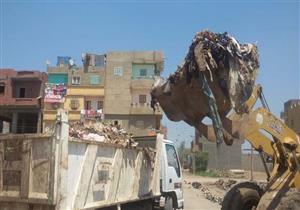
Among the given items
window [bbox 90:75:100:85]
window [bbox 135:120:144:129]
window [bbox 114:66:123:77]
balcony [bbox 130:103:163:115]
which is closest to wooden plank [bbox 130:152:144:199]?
balcony [bbox 130:103:163:115]

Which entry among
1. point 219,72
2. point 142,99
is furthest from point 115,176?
point 142,99

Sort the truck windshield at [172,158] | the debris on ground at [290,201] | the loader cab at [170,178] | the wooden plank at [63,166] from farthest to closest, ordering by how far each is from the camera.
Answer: the truck windshield at [172,158] < the loader cab at [170,178] < the debris on ground at [290,201] < the wooden plank at [63,166]

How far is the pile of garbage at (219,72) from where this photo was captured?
8.14 meters

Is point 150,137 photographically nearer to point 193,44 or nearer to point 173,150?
point 173,150

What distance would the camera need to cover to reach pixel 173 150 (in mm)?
12836

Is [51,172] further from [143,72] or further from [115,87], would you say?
[115,87]

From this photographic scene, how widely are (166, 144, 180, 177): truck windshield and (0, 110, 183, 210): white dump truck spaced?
10.3ft

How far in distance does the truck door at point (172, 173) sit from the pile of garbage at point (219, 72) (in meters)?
3.72

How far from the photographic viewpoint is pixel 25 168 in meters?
6.54

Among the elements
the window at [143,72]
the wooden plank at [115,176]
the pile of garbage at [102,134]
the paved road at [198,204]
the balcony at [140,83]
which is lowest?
the paved road at [198,204]

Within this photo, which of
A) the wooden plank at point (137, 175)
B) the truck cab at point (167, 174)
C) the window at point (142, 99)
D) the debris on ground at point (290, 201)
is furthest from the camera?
the window at point (142, 99)

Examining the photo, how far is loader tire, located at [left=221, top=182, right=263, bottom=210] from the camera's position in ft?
31.4

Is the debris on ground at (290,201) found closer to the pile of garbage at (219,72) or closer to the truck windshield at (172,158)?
the pile of garbage at (219,72)

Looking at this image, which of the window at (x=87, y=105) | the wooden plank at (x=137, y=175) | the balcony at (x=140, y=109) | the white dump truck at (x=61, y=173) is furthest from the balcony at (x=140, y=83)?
the white dump truck at (x=61, y=173)
